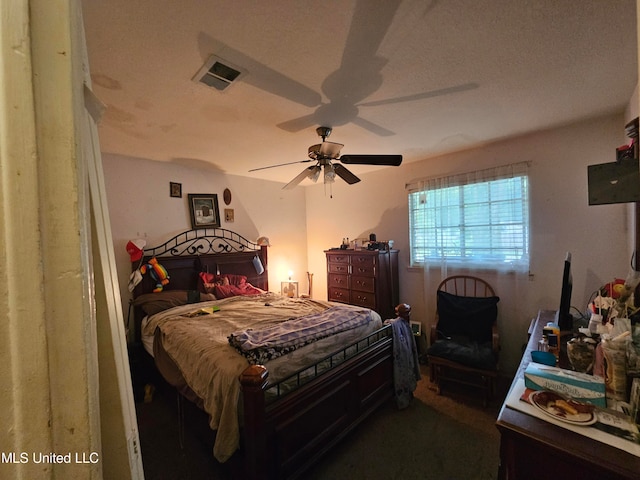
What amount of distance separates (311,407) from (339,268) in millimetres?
2354

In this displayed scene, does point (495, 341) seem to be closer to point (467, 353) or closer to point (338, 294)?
point (467, 353)

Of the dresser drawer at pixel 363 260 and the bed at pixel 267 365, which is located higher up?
the dresser drawer at pixel 363 260

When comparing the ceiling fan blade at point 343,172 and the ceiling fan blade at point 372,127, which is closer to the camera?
the ceiling fan blade at point 372,127

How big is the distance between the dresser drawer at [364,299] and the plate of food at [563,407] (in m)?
2.45

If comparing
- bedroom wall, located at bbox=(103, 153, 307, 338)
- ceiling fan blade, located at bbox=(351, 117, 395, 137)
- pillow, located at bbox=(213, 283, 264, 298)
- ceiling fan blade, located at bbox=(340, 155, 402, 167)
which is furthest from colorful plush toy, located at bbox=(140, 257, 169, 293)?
ceiling fan blade, located at bbox=(351, 117, 395, 137)

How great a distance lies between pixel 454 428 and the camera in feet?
7.34

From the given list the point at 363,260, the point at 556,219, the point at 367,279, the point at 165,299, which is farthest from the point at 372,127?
the point at 165,299

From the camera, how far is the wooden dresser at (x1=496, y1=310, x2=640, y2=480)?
2.66 ft

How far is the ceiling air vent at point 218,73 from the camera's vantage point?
1543 mm

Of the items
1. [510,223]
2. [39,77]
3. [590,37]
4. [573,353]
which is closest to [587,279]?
[510,223]

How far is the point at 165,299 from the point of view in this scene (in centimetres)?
297

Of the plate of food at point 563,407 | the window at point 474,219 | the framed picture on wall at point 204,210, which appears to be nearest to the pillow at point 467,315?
the window at point 474,219

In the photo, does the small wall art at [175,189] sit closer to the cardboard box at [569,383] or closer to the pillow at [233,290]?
the pillow at [233,290]

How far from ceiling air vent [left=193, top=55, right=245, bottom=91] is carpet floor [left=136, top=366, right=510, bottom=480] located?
2.25 m
